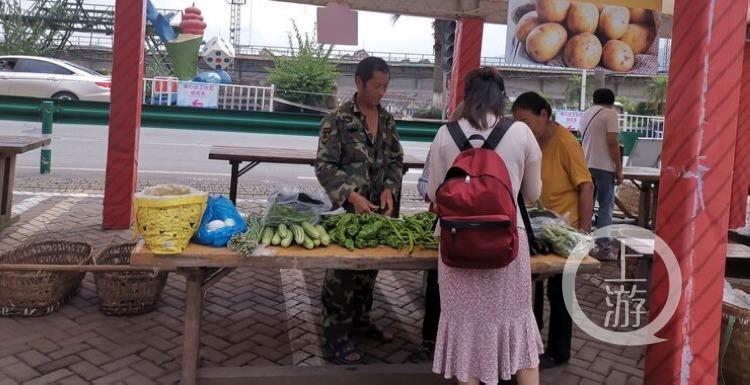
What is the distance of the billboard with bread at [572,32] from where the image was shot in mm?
4250

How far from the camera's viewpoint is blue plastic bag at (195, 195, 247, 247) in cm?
266

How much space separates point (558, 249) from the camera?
2787mm

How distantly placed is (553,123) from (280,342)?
83.1 inches

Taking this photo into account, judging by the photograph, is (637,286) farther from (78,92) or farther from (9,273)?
(78,92)

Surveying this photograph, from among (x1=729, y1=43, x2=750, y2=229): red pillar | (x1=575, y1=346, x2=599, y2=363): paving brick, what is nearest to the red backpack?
Result: (x1=575, y1=346, x2=599, y2=363): paving brick

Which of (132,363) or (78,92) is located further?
(78,92)

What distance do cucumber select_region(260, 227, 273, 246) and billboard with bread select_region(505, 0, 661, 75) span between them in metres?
2.44

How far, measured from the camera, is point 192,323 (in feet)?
8.96

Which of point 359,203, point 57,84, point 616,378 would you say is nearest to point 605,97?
point 616,378

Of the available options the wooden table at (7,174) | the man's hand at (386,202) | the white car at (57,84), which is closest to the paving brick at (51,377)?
the man's hand at (386,202)

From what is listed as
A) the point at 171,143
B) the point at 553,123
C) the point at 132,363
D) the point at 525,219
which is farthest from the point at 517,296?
→ the point at 171,143

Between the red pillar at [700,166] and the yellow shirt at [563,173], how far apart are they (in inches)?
26.9

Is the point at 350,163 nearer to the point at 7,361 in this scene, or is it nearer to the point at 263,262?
the point at 263,262

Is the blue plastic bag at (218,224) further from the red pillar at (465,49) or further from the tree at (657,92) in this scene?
the tree at (657,92)
